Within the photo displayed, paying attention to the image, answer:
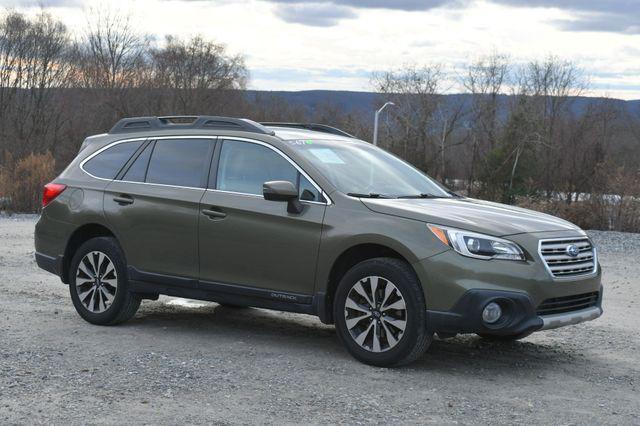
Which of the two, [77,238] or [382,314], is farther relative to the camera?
[77,238]

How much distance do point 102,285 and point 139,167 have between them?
3.64ft

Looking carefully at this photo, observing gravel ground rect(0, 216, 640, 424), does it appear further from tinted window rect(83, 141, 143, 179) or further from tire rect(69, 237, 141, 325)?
tinted window rect(83, 141, 143, 179)

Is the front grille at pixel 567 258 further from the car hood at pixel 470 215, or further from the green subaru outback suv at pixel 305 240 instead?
the car hood at pixel 470 215

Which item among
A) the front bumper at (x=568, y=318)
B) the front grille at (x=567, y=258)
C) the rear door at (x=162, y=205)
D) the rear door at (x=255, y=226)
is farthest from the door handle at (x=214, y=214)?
the front bumper at (x=568, y=318)

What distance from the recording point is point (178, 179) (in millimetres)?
7758

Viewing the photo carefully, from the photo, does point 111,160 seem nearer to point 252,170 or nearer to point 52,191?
point 52,191

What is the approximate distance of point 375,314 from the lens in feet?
21.3

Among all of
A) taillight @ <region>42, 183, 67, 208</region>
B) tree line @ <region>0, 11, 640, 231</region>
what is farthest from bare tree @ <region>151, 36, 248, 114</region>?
taillight @ <region>42, 183, 67, 208</region>

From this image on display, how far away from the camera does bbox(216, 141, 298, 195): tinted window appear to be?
23.5 feet

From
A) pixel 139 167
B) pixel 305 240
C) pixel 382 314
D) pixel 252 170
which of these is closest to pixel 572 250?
pixel 382 314

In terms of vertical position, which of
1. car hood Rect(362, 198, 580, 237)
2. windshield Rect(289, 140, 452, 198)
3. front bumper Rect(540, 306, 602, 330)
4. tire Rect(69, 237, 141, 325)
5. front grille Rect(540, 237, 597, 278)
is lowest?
tire Rect(69, 237, 141, 325)

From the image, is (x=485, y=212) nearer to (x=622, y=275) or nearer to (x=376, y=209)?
(x=376, y=209)

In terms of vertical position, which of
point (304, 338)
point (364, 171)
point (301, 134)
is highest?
point (301, 134)

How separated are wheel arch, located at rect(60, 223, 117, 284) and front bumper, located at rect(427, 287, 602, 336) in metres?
3.49
